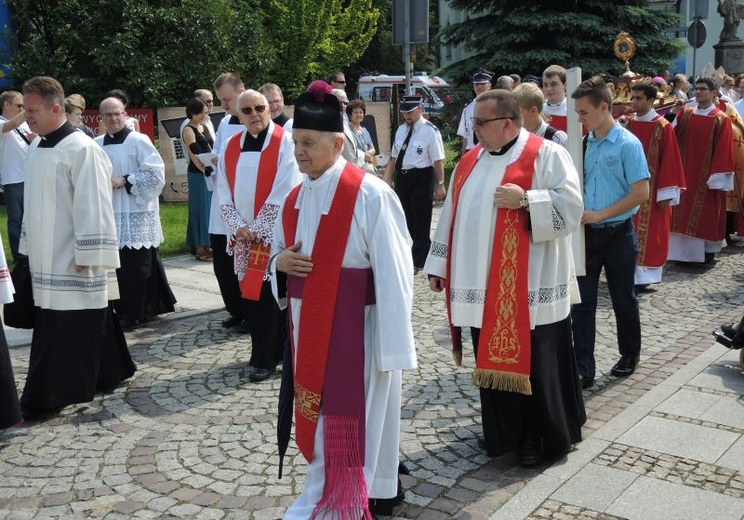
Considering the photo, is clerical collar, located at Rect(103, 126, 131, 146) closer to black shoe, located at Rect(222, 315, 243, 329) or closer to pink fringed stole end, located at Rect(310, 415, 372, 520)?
black shoe, located at Rect(222, 315, 243, 329)

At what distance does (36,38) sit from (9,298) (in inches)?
585

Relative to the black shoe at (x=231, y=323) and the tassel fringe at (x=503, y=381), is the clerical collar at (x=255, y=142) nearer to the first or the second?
the black shoe at (x=231, y=323)

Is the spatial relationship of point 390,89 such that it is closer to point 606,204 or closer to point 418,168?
point 418,168

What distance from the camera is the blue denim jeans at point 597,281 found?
18.3 ft

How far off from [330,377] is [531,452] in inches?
55.5

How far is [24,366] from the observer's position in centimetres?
655

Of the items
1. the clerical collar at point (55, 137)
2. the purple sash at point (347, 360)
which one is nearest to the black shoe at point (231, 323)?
the clerical collar at point (55, 137)

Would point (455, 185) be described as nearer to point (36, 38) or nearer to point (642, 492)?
point (642, 492)

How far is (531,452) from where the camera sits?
456cm

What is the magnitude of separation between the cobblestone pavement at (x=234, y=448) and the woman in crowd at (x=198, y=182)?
3185 mm

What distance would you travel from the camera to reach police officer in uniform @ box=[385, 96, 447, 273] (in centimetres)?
980

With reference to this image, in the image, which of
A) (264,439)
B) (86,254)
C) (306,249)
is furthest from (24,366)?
(306,249)

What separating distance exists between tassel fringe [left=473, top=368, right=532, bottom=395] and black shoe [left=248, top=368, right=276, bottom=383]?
204 cm

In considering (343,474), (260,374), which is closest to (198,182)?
(260,374)
